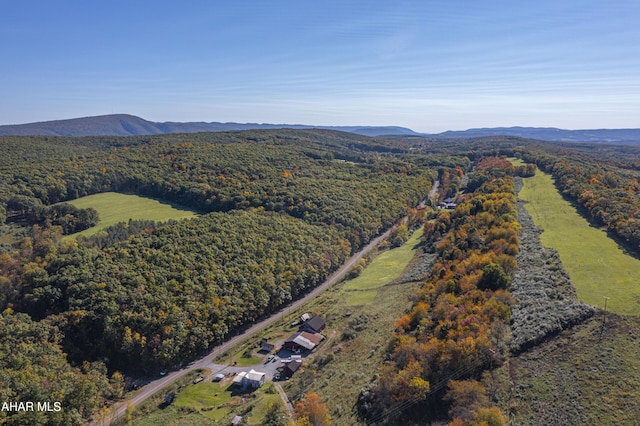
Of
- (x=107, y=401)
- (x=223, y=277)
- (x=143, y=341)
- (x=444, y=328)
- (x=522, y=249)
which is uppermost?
(x=522, y=249)

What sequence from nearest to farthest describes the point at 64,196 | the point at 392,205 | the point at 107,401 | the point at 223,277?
1. the point at 107,401
2. the point at 223,277
3. the point at 64,196
4. the point at 392,205

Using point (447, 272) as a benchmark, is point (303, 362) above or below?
below

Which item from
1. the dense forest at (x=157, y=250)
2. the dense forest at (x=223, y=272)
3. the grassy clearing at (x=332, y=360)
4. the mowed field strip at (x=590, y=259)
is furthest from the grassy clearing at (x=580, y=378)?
the dense forest at (x=157, y=250)

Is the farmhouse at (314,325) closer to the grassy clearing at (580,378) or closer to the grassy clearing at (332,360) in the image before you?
the grassy clearing at (332,360)

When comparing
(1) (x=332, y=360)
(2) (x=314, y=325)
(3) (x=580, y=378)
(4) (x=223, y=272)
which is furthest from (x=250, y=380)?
(3) (x=580, y=378)

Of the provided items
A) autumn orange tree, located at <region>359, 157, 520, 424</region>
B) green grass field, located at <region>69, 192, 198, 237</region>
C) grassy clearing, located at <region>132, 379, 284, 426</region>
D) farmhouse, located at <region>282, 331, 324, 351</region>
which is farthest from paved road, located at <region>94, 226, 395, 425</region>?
green grass field, located at <region>69, 192, 198, 237</region>

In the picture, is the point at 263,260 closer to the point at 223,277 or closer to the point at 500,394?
the point at 223,277

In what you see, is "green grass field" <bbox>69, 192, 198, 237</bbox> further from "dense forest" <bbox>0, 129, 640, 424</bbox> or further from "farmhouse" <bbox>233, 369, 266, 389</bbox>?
"farmhouse" <bbox>233, 369, 266, 389</bbox>

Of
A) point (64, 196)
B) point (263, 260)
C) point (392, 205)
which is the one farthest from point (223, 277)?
point (392, 205)
